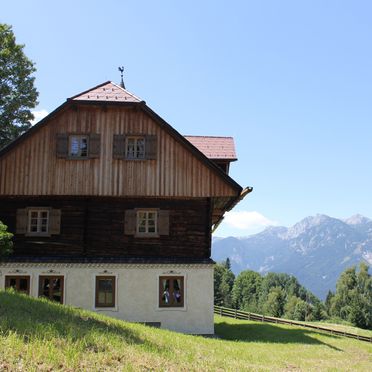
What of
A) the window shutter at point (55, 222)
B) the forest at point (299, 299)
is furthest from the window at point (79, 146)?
the forest at point (299, 299)

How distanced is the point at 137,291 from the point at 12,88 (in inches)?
790

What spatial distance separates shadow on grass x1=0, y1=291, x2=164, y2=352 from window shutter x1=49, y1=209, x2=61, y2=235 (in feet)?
23.8

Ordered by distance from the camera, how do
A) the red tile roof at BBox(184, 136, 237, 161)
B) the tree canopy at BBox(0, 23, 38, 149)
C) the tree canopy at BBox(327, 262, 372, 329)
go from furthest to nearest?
the tree canopy at BBox(327, 262, 372, 329)
the tree canopy at BBox(0, 23, 38, 149)
the red tile roof at BBox(184, 136, 237, 161)

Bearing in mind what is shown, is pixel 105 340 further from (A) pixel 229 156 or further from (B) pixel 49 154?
(A) pixel 229 156

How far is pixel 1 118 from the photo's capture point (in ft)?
103

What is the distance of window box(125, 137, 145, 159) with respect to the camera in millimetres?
19906

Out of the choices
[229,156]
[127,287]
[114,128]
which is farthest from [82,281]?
[229,156]

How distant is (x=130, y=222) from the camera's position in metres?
19.8

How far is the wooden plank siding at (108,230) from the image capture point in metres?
19.7

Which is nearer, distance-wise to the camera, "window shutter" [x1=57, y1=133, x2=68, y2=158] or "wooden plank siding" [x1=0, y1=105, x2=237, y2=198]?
"wooden plank siding" [x1=0, y1=105, x2=237, y2=198]

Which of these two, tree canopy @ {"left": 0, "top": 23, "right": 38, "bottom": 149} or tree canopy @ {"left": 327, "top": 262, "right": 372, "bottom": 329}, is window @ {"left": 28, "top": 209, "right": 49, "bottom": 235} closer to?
tree canopy @ {"left": 0, "top": 23, "right": 38, "bottom": 149}

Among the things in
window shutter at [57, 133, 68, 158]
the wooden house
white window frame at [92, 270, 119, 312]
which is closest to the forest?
→ the wooden house

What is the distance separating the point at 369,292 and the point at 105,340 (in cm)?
11056

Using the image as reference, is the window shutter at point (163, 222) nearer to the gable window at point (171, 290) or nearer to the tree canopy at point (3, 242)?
the gable window at point (171, 290)
